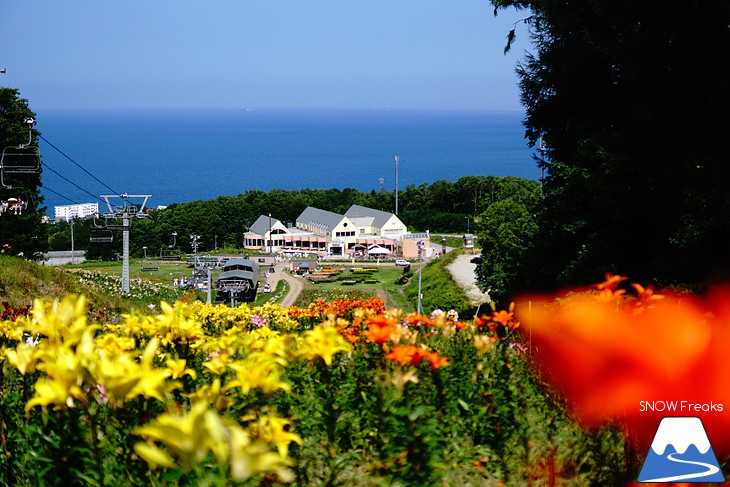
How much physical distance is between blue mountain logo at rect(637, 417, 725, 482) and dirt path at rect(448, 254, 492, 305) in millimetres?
19291

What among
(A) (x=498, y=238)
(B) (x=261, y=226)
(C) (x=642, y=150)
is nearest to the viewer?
(C) (x=642, y=150)

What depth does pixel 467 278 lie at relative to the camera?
31125mm

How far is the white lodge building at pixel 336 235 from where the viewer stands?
68.8 meters

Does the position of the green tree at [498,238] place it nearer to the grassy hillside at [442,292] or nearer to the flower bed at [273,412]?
the grassy hillside at [442,292]

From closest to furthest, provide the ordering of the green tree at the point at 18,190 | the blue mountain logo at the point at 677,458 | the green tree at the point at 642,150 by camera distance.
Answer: the blue mountain logo at the point at 677,458, the green tree at the point at 642,150, the green tree at the point at 18,190

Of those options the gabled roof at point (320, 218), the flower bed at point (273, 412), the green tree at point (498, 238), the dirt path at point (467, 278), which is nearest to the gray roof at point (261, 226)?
the gabled roof at point (320, 218)

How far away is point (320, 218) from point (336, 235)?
617cm

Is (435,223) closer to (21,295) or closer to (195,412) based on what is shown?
(21,295)

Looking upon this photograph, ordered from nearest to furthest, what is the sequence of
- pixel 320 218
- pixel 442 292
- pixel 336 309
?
pixel 336 309
pixel 442 292
pixel 320 218

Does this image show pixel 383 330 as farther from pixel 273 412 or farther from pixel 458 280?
pixel 458 280

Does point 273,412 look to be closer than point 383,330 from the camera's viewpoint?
Yes

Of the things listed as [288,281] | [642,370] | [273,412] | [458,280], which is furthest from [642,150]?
[288,281]

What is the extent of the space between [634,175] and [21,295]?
9.80 meters

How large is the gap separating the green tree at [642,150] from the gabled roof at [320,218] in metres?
57.8
